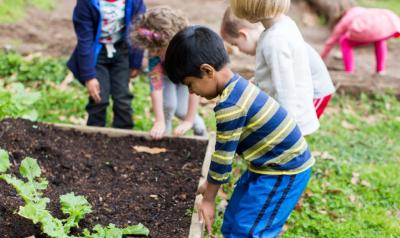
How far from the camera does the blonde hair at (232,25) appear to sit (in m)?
3.69

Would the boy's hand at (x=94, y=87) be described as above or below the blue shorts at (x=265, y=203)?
below

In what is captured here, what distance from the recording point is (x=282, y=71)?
331 centimetres

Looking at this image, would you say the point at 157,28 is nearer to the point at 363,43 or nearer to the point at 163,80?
the point at 163,80

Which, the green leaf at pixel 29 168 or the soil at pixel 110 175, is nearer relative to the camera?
the green leaf at pixel 29 168

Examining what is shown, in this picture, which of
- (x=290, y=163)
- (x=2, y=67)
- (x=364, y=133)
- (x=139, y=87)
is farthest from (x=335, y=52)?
(x=290, y=163)

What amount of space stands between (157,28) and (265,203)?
5.16ft

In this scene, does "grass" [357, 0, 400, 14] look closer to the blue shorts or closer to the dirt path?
the dirt path

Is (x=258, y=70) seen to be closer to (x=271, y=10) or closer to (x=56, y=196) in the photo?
(x=271, y=10)

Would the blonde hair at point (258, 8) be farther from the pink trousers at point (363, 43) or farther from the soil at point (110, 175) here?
the pink trousers at point (363, 43)

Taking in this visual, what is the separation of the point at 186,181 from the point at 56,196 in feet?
3.04

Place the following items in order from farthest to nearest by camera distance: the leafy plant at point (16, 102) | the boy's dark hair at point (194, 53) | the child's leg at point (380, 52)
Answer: the child's leg at point (380, 52) < the leafy plant at point (16, 102) < the boy's dark hair at point (194, 53)

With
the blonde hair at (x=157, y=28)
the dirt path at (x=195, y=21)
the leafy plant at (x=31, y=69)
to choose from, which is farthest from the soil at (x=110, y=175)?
the dirt path at (x=195, y=21)

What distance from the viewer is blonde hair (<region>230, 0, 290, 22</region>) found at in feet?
10.7

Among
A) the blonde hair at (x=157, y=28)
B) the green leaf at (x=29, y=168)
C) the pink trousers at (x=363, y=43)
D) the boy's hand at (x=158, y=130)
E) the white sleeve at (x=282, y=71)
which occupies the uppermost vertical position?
the white sleeve at (x=282, y=71)
